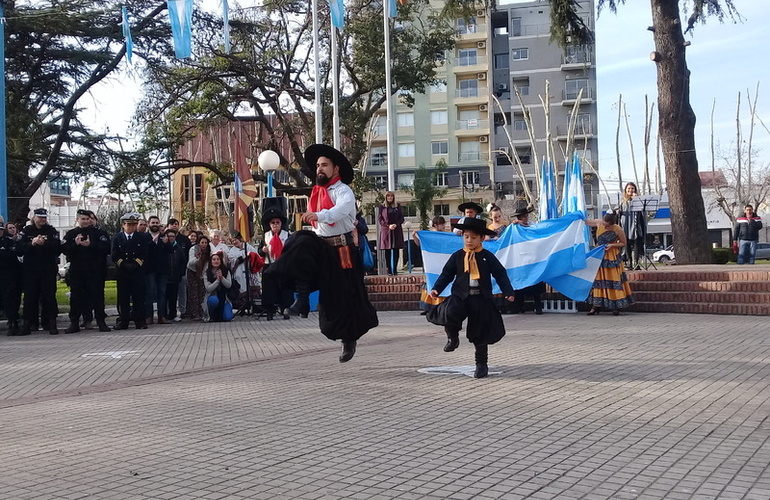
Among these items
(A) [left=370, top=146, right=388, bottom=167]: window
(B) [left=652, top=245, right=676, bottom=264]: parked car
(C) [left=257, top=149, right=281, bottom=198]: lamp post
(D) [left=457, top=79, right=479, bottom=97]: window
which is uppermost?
(D) [left=457, top=79, right=479, bottom=97]: window

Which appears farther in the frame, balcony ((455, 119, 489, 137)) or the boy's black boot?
balcony ((455, 119, 489, 137))

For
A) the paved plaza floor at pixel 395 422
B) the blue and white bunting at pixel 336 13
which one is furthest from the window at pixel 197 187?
the paved plaza floor at pixel 395 422

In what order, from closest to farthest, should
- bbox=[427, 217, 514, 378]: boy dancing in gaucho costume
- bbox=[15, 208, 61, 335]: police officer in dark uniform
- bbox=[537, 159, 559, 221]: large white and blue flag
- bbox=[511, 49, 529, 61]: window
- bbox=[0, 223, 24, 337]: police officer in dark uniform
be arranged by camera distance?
bbox=[427, 217, 514, 378]: boy dancing in gaucho costume, bbox=[15, 208, 61, 335]: police officer in dark uniform, bbox=[0, 223, 24, 337]: police officer in dark uniform, bbox=[537, 159, 559, 221]: large white and blue flag, bbox=[511, 49, 529, 61]: window

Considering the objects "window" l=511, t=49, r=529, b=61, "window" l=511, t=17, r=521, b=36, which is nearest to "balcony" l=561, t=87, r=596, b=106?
"window" l=511, t=49, r=529, b=61

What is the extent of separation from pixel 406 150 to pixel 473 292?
72.4m

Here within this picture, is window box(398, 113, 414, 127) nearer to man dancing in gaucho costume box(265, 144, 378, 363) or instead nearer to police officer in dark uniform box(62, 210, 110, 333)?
police officer in dark uniform box(62, 210, 110, 333)

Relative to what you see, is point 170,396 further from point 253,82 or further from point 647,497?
point 253,82

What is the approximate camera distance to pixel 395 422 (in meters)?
6.91

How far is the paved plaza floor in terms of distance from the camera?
17.0ft

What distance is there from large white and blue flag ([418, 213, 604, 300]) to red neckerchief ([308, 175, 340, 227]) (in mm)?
7973

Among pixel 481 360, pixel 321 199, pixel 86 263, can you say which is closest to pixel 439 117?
pixel 86 263

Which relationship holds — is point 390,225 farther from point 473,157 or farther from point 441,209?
point 473,157

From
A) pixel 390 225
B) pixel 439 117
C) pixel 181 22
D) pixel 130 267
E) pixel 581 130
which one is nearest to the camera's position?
pixel 130 267

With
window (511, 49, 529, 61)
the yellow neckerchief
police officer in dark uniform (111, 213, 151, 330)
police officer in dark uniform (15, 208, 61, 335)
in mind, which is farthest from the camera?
window (511, 49, 529, 61)
